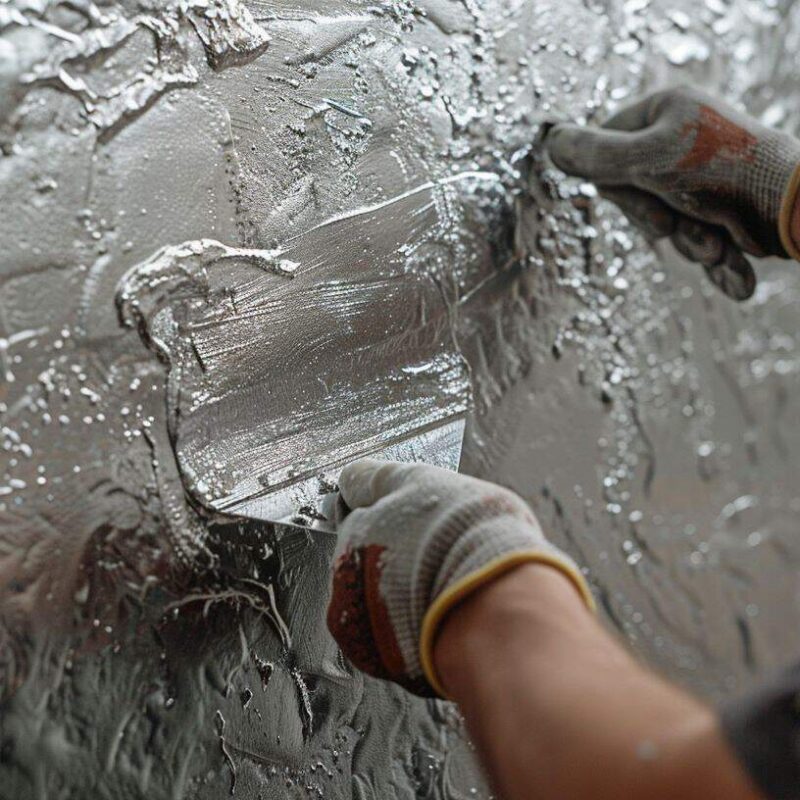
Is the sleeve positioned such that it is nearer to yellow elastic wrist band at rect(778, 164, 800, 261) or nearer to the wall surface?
the wall surface

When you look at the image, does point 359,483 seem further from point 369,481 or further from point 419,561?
point 419,561

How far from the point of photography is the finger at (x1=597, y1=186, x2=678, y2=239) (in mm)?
1197

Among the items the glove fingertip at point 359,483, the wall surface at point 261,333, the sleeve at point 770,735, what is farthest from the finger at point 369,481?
the sleeve at point 770,735

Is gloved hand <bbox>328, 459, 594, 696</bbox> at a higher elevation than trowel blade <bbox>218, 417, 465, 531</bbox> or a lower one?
higher

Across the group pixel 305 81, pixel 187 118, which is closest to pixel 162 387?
pixel 187 118

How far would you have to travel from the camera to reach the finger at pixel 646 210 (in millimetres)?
1197

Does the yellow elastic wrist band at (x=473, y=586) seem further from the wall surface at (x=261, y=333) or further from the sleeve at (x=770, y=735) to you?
the wall surface at (x=261, y=333)

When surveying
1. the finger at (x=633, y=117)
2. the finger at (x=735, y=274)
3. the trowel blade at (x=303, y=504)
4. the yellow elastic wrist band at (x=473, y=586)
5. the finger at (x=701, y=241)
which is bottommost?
the trowel blade at (x=303, y=504)

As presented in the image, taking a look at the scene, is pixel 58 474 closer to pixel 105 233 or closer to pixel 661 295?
pixel 105 233

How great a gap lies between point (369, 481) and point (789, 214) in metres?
0.61

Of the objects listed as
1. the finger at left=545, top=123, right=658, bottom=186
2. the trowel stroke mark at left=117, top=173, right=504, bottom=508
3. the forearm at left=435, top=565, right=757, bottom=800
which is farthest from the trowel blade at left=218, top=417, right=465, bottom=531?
the finger at left=545, top=123, right=658, bottom=186

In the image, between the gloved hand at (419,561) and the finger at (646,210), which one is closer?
the gloved hand at (419,561)

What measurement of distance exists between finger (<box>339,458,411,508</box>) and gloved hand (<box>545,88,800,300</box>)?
1.84 ft

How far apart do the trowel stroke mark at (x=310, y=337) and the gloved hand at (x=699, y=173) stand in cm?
16
